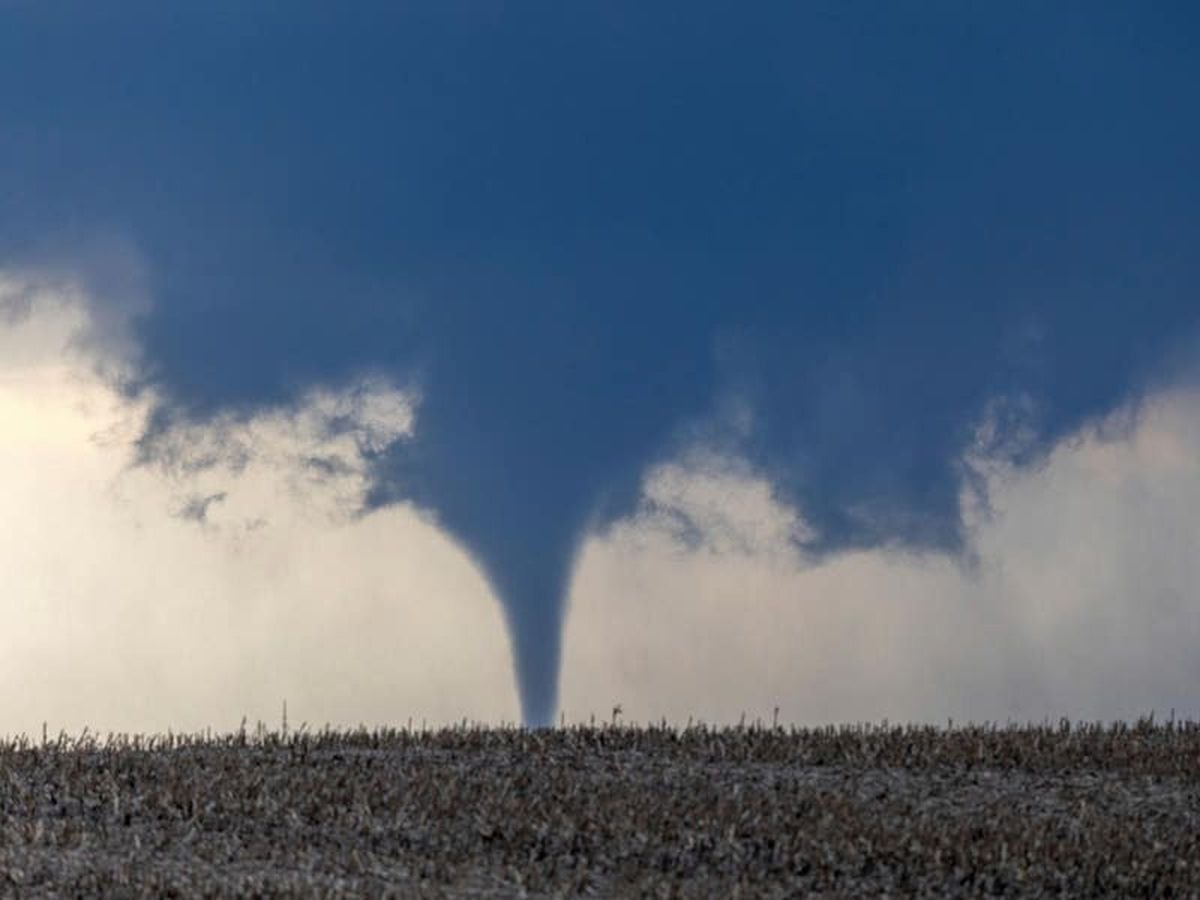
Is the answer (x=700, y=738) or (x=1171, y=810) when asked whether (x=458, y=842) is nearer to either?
(x=700, y=738)

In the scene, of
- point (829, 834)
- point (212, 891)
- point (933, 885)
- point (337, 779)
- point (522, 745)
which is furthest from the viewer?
point (522, 745)

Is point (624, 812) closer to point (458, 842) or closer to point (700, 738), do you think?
point (458, 842)

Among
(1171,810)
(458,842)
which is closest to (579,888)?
(458,842)

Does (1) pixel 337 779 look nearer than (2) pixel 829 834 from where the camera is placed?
No

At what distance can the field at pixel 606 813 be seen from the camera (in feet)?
50.2

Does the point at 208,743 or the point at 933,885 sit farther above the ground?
the point at 208,743

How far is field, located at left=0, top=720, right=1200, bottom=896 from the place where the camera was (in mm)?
15312

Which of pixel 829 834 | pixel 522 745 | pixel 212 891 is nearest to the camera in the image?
pixel 212 891

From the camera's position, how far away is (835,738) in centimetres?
2106

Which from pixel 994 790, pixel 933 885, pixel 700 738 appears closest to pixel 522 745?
pixel 700 738

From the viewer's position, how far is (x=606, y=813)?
1681 centimetres

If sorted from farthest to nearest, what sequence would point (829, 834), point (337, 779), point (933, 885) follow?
point (337, 779) → point (829, 834) → point (933, 885)

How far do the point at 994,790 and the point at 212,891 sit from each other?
8.21 m

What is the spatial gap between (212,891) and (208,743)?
22.0ft
